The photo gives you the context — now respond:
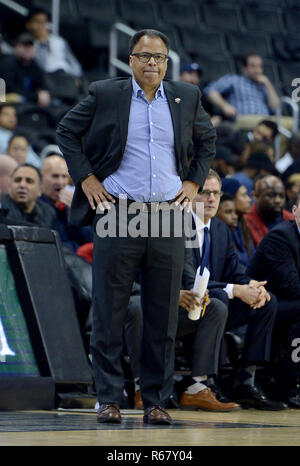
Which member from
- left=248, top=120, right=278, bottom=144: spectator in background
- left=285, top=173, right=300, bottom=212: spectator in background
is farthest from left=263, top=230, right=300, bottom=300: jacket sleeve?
left=248, top=120, right=278, bottom=144: spectator in background

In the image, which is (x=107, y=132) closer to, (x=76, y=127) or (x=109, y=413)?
(x=76, y=127)

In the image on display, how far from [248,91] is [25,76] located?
313cm

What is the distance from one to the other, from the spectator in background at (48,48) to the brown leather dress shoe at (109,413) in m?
7.54

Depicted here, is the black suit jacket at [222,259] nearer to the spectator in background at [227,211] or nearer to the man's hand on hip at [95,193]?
the spectator in background at [227,211]

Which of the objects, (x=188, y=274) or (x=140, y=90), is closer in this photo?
(x=140, y=90)

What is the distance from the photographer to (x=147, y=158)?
15.7ft

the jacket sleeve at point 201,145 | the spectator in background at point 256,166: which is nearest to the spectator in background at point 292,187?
the spectator in background at point 256,166

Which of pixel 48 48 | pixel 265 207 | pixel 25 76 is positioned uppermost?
pixel 48 48

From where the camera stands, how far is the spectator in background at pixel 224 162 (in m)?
9.57

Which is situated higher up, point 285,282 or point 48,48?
point 48,48

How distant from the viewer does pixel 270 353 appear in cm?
689

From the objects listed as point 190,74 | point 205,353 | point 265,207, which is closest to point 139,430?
point 205,353

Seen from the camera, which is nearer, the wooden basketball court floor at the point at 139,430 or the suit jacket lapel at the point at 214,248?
the wooden basketball court floor at the point at 139,430
